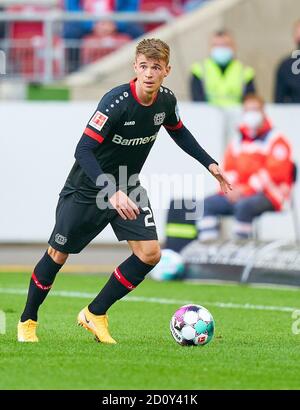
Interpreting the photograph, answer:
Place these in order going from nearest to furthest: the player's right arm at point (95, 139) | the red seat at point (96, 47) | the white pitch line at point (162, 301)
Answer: the player's right arm at point (95, 139) → the white pitch line at point (162, 301) → the red seat at point (96, 47)

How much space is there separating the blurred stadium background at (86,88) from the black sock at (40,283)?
6.64 meters

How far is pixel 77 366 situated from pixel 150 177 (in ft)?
33.0

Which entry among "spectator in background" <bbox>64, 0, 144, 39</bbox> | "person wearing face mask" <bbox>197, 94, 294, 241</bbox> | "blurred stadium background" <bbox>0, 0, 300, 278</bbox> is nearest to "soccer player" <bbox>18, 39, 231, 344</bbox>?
"blurred stadium background" <bbox>0, 0, 300, 278</bbox>

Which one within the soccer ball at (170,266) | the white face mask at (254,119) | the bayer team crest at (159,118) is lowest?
the soccer ball at (170,266)

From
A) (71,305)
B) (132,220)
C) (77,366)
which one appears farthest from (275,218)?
(77,366)

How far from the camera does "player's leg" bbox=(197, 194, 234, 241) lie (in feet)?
53.8

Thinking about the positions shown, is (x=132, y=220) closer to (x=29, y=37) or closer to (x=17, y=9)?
(x=29, y=37)

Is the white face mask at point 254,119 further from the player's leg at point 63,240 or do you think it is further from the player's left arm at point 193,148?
the player's leg at point 63,240

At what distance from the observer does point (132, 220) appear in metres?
9.27

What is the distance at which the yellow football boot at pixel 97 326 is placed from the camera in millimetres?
9391

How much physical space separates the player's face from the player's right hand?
83cm

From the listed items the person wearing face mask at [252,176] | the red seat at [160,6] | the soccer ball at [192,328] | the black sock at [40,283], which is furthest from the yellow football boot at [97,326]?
the red seat at [160,6]

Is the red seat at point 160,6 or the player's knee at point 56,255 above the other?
the red seat at point 160,6
